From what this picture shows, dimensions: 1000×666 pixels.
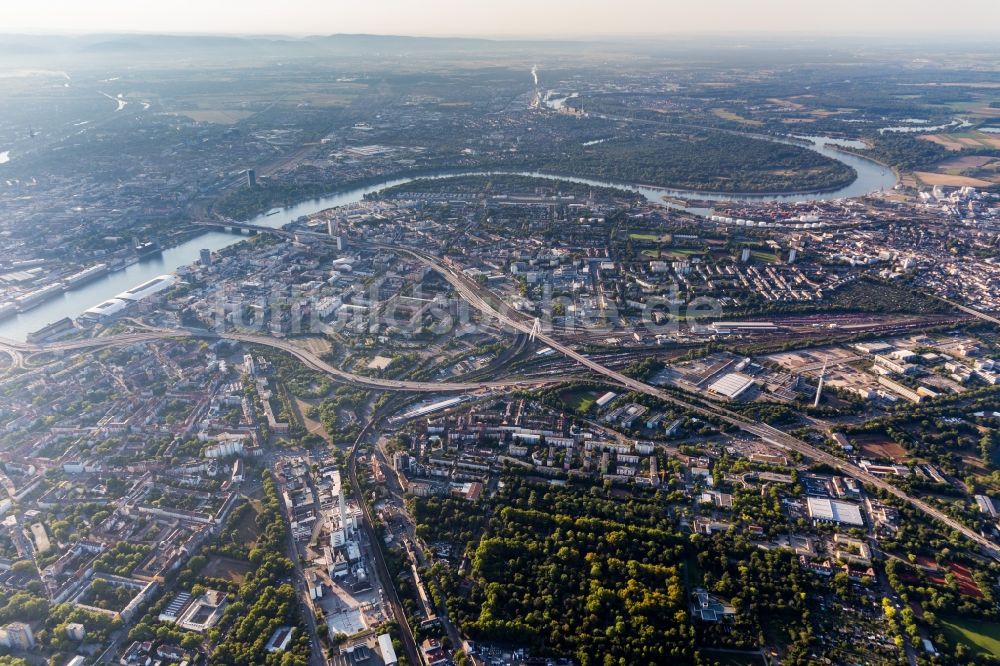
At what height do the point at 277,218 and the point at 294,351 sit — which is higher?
the point at 277,218

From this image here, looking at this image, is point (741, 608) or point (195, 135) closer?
point (741, 608)

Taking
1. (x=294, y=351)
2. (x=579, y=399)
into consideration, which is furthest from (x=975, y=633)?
(x=294, y=351)

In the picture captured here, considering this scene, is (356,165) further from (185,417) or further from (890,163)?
(890,163)

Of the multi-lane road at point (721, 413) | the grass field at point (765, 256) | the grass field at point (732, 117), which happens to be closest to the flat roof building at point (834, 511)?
the multi-lane road at point (721, 413)

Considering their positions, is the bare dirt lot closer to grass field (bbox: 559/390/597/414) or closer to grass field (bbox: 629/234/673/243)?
grass field (bbox: 559/390/597/414)

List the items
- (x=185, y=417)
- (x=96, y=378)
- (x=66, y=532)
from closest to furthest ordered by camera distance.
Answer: (x=66, y=532), (x=185, y=417), (x=96, y=378)

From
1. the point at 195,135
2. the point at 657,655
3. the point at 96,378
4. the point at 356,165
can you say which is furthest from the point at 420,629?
the point at 195,135

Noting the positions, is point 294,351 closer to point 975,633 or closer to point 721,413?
point 721,413
